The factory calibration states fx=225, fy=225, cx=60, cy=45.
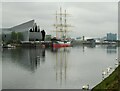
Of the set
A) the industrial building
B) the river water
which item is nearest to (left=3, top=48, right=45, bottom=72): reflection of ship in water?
the river water

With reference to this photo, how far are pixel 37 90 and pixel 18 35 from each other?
71.8 meters

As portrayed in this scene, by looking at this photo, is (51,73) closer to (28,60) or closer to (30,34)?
(28,60)

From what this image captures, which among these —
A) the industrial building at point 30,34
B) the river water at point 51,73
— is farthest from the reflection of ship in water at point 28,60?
the industrial building at point 30,34

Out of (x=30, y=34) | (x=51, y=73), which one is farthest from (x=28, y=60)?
(x=30, y=34)

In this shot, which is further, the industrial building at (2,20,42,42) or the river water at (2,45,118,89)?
the industrial building at (2,20,42,42)

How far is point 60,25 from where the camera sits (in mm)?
79500

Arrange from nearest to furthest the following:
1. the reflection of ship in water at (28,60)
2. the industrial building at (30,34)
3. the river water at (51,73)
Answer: the river water at (51,73) → the reflection of ship in water at (28,60) → the industrial building at (30,34)

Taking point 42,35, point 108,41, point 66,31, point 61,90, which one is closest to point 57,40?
point 66,31

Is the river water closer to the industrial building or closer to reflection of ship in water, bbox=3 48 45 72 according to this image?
reflection of ship in water, bbox=3 48 45 72

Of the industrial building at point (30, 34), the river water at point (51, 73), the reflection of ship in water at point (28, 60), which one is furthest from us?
the industrial building at point (30, 34)

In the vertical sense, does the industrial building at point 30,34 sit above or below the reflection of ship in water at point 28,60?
above

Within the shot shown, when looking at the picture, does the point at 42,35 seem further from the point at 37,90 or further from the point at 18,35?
Result: the point at 37,90

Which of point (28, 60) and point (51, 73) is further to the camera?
point (28, 60)

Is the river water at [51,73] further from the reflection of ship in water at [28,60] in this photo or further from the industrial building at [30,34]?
the industrial building at [30,34]
